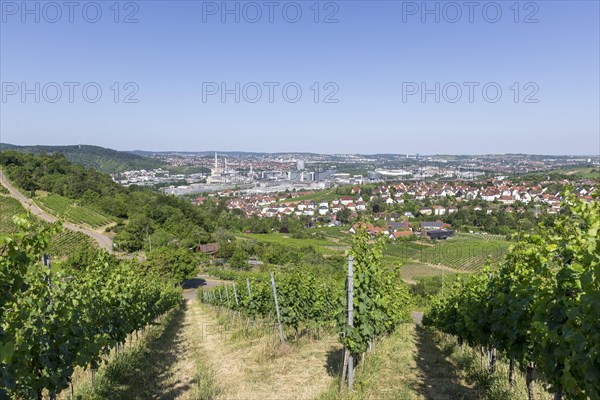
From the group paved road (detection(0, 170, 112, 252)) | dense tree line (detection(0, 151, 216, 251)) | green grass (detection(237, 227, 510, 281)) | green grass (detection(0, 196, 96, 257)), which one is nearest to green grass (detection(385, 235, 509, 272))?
green grass (detection(237, 227, 510, 281))

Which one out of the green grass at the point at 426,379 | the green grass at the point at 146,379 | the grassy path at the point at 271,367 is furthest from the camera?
the grassy path at the point at 271,367

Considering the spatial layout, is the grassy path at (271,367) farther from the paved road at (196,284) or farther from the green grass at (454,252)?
the green grass at (454,252)

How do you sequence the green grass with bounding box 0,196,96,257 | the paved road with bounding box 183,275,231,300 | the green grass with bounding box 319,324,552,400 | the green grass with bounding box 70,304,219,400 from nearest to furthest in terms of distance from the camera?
the green grass with bounding box 319,324,552,400 < the green grass with bounding box 70,304,219,400 < the paved road with bounding box 183,275,231,300 < the green grass with bounding box 0,196,96,257

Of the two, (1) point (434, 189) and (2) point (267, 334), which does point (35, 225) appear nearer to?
(2) point (267, 334)

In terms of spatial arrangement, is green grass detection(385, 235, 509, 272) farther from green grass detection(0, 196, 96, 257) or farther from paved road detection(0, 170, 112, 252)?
green grass detection(0, 196, 96, 257)

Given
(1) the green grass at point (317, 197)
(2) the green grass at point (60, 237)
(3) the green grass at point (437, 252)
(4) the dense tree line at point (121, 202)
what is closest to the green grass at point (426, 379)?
(3) the green grass at point (437, 252)

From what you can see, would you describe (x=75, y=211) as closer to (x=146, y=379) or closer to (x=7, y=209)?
(x=7, y=209)

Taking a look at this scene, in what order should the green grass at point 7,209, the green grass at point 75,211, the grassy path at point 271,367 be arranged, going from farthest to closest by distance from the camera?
the green grass at point 75,211 → the green grass at point 7,209 → the grassy path at point 271,367

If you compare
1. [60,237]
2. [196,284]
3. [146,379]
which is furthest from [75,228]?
[146,379]

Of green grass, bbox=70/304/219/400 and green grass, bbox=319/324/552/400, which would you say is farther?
green grass, bbox=70/304/219/400
